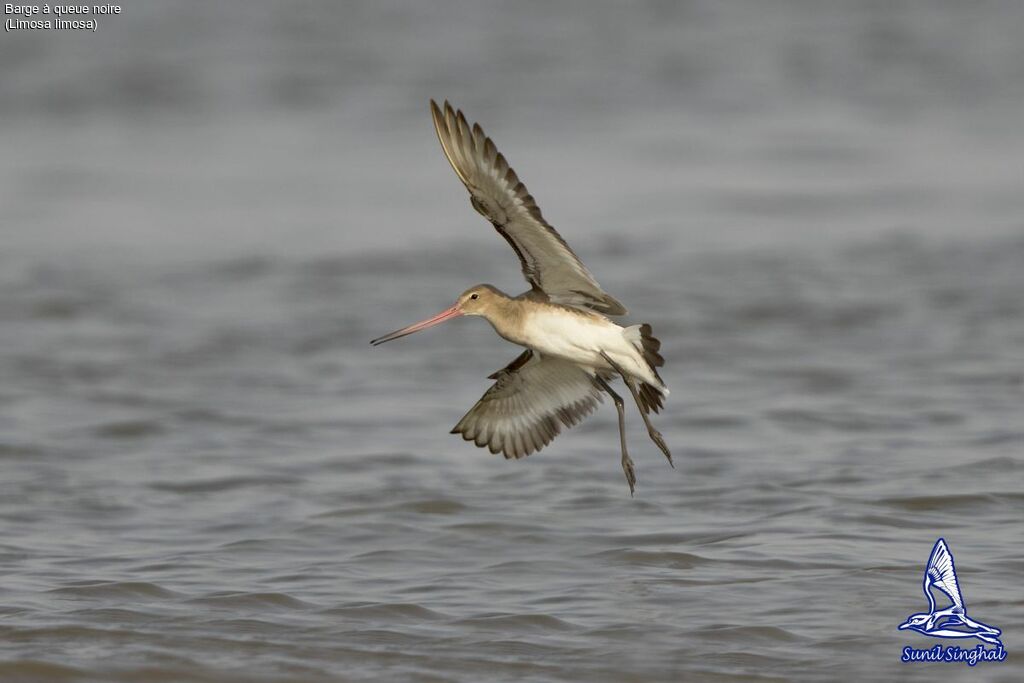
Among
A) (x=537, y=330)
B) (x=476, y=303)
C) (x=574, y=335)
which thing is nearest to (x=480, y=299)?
(x=476, y=303)

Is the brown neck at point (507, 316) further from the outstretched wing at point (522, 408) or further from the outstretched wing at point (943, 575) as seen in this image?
the outstretched wing at point (943, 575)

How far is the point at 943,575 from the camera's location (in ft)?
21.6

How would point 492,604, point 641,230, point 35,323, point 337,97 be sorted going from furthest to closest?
1. point 337,97
2. point 641,230
3. point 35,323
4. point 492,604

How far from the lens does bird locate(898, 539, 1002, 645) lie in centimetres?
623

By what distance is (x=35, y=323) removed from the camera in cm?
1128

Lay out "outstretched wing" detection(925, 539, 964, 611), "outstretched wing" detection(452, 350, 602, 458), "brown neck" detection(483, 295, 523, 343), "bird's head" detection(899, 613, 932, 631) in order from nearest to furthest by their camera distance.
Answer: "bird's head" detection(899, 613, 932, 631), "outstretched wing" detection(925, 539, 964, 611), "brown neck" detection(483, 295, 523, 343), "outstretched wing" detection(452, 350, 602, 458)

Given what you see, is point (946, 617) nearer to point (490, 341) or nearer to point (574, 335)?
point (574, 335)

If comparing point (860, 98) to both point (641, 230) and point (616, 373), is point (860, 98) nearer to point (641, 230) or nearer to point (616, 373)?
point (641, 230)

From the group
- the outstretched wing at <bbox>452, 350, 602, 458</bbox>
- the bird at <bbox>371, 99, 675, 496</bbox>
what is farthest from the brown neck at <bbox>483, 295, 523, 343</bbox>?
the outstretched wing at <bbox>452, 350, 602, 458</bbox>

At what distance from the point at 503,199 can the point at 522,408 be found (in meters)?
1.20

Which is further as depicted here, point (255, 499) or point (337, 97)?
point (337, 97)

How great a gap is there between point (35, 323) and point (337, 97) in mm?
5228

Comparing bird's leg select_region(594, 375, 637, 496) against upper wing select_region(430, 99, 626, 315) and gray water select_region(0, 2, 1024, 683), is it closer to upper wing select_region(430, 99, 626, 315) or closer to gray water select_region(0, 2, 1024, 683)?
gray water select_region(0, 2, 1024, 683)

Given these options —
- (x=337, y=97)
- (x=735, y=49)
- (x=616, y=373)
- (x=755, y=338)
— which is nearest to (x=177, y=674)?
(x=616, y=373)
